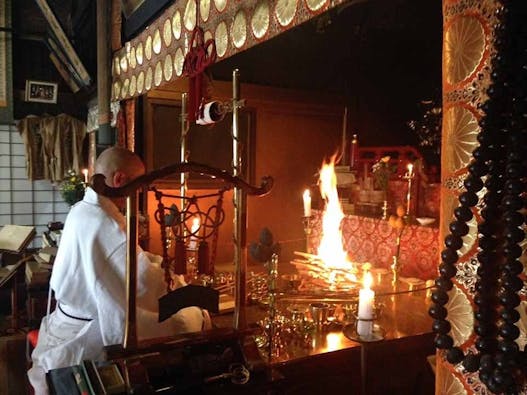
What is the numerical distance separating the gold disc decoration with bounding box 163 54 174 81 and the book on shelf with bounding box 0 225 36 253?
292cm

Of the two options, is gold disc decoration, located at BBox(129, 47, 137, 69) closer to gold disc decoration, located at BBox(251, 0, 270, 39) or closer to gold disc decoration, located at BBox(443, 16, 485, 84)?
gold disc decoration, located at BBox(251, 0, 270, 39)

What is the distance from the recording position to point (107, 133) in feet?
20.6

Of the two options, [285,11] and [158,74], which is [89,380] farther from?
[158,74]

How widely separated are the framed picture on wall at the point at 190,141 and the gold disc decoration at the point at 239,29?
259 cm

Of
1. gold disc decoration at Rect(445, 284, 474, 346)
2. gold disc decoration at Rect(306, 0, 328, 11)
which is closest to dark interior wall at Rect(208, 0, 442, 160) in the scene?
gold disc decoration at Rect(306, 0, 328, 11)

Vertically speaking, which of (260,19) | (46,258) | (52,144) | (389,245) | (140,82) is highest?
(140,82)

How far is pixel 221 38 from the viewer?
10.5ft

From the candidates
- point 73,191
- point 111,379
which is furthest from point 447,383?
point 73,191

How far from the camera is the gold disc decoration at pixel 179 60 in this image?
387 centimetres

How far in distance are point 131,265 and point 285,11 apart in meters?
1.63

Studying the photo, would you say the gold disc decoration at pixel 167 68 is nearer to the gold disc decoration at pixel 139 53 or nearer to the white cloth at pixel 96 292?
the gold disc decoration at pixel 139 53

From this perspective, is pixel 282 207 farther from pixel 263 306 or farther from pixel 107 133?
pixel 263 306

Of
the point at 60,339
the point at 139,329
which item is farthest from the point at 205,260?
the point at 60,339

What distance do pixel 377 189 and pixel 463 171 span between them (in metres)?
3.67
